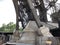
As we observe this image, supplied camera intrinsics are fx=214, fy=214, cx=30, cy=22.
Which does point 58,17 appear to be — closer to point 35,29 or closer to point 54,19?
point 54,19

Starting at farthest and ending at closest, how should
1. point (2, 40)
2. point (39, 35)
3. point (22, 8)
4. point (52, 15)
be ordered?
point (22, 8) < point (52, 15) < point (2, 40) < point (39, 35)

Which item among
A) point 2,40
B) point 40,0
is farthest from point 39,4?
point 2,40

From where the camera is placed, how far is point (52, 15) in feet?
25.0

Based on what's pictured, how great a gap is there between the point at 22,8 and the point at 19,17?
20.5 inches

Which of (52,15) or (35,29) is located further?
(52,15)

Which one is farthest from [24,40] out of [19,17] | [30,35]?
[19,17]

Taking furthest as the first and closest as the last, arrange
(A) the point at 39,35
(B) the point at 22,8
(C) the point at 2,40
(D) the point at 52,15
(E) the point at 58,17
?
(B) the point at 22,8 → (D) the point at 52,15 → (E) the point at 58,17 → (C) the point at 2,40 → (A) the point at 39,35

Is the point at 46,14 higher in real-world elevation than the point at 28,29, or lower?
higher

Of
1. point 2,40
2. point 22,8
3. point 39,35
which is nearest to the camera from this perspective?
point 39,35

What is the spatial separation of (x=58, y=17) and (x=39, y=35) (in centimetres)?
257

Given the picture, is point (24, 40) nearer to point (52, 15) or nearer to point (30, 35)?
point (30, 35)

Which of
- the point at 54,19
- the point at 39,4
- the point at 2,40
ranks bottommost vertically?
the point at 2,40

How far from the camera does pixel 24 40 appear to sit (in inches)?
188

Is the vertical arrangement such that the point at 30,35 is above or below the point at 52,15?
below
